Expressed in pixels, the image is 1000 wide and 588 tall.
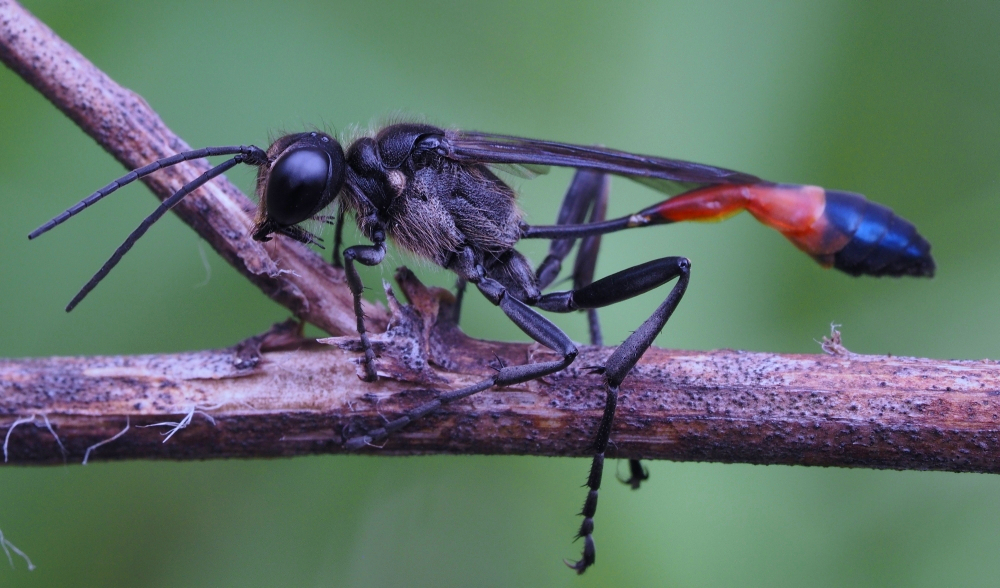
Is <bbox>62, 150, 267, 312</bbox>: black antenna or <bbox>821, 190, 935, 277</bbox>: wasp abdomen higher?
<bbox>821, 190, 935, 277</bbox>: wasp abdomen

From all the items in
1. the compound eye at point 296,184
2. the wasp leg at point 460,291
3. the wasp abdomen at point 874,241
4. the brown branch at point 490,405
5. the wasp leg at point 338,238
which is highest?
the wasp abdomen at point 874,241

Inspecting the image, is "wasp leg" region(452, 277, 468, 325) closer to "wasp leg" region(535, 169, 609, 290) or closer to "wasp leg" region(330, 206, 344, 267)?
"wasp leg" region(535, 169, 609, 290)

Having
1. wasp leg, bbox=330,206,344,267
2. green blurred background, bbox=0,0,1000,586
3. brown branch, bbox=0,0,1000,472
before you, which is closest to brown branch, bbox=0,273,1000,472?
brown branch, bbox=0,0,1000,472

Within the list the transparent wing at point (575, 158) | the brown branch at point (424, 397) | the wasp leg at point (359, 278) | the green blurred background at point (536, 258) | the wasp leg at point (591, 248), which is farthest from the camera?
the wasp leg at point (591, 248)

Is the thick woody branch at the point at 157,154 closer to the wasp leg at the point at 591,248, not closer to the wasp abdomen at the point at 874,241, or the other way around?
the wasp leg at the point at 591,248

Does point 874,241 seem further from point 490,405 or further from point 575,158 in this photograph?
point 490,405

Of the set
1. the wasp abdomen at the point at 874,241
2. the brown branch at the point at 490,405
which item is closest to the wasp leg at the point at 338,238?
the brown branch at the point at 490,405

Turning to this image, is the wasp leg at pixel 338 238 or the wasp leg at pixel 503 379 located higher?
the wasp leg at pixel 338 238

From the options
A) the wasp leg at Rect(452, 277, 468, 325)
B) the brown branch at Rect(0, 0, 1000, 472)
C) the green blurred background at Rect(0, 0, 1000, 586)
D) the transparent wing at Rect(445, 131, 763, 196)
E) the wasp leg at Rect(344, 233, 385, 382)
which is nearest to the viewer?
the brown branch at Rect(0, 0, 1000, 472)

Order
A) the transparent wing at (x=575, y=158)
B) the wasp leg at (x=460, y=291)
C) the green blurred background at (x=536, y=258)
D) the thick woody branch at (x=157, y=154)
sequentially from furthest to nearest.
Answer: the wasp leg at (x=460, y=291) → the transparent wing at (x=575, y=158) → the green blurred background at (x=536, y=258) → the thick woody branch at (x=157, y=154)
